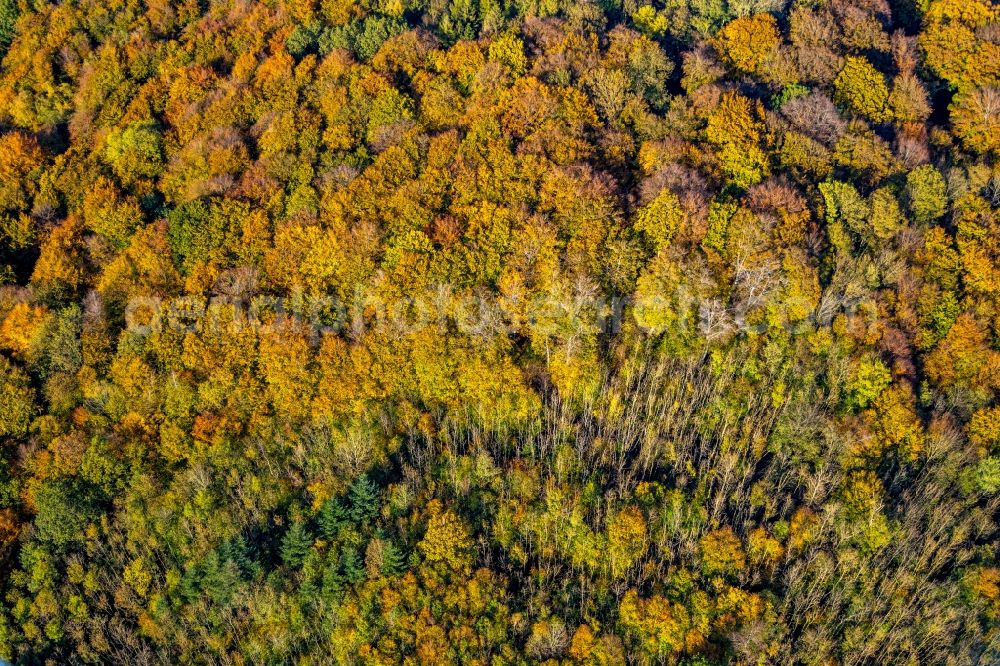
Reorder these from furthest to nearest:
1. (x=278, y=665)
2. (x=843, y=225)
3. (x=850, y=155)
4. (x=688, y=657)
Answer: (x=850, y=155)
(x=843, y=225)
(x=278, y=665)
(x=688, y=657)

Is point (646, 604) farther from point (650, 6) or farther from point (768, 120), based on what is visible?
point (650, 6)

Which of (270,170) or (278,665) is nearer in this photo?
(278,665)

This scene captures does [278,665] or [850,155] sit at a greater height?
[850,155]

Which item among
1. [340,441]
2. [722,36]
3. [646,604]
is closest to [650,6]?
[722,36]

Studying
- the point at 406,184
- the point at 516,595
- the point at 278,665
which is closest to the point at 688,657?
the point at 516,595

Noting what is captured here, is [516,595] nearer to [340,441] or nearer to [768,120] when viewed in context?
[340,441]

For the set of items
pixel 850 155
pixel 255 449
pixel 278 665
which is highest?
pixel 850 155

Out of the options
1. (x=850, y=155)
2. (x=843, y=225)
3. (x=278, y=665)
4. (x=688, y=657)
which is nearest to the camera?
(x=688, y=657)
